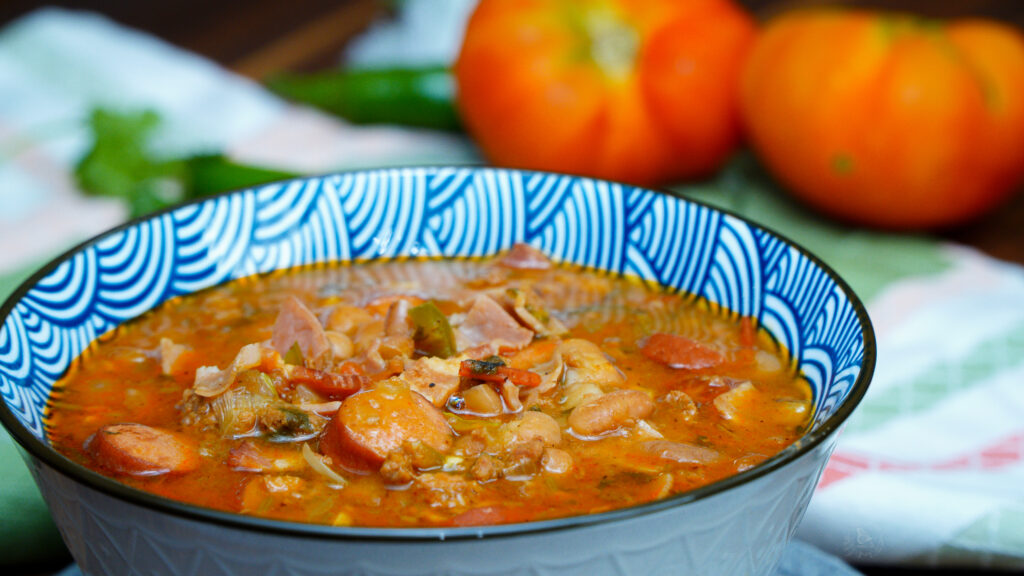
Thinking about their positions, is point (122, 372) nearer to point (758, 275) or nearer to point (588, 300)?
point (588, 300)

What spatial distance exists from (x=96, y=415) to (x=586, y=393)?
702mm

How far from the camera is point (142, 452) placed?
4.50ft

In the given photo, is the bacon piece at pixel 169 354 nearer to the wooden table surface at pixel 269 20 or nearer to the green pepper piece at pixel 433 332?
the green pepper piece at pixel 433 332

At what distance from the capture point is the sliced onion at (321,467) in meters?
1.34

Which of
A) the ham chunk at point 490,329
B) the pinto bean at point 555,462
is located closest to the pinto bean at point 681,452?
the pinto bean at point 555,462

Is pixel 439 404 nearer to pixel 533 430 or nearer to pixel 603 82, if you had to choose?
pixel 533 430

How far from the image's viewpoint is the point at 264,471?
4.51 ft

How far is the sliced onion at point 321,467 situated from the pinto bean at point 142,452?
15 cm

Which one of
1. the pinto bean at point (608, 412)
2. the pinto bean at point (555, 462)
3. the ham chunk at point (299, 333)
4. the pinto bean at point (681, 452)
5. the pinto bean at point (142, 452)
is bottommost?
the pinto bean at point (681, 452)

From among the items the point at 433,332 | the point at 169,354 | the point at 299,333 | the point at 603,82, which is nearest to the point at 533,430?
the point at 433,332

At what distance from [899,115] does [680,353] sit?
1.52 m

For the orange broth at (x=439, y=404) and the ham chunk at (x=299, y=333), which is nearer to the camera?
the orange broth at (x=439, y=404)

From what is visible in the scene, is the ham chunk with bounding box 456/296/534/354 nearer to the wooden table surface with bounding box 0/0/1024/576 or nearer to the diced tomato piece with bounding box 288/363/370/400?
the diced tomato piece with bounding box 288/363/370/400

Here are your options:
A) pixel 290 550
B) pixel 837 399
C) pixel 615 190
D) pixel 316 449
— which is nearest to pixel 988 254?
pixel 615 190
